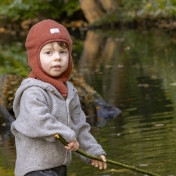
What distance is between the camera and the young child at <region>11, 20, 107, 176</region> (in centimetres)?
486

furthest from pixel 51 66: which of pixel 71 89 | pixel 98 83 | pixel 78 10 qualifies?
pixel 78 10

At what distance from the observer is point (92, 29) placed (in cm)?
4288

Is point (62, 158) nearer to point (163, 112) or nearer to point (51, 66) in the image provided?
point (51, 66)

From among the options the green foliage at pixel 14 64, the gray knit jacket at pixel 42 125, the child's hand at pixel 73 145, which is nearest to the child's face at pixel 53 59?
the gray knit jacket at pixel 42 125

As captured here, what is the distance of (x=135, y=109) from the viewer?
37.0 feet

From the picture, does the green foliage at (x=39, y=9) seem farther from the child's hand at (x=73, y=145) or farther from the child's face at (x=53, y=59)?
the child's hand at (x=73, y=145)

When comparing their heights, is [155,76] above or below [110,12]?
below

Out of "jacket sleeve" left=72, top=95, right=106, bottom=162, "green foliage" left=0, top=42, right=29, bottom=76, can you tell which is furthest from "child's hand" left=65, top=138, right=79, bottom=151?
"green foliage" left=0, top=42, right=29, bottom=76

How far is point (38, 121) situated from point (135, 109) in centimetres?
655

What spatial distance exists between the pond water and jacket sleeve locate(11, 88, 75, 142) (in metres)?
2.18

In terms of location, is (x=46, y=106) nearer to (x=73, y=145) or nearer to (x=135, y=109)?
(x=73, y=145)

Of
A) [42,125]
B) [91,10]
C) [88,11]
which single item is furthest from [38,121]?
[88,11]

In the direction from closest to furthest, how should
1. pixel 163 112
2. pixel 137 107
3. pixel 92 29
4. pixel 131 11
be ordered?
pixel 163 112
pixel 137 107
pixel 131 11
pixel 92 29

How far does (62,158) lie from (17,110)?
439 millimetres
